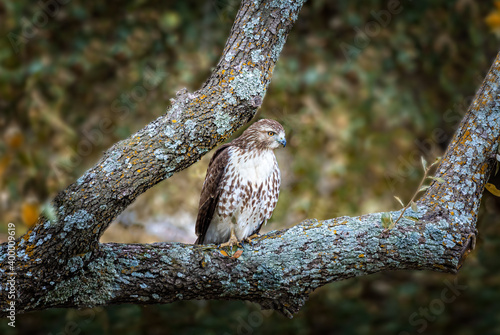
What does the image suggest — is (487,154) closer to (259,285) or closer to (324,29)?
(259,285)

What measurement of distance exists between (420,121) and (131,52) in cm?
233

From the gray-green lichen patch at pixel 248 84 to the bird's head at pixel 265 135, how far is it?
89 centimetres

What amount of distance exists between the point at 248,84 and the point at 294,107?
2.12 metres

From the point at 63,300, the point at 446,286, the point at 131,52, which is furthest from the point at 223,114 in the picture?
the point at 446,286

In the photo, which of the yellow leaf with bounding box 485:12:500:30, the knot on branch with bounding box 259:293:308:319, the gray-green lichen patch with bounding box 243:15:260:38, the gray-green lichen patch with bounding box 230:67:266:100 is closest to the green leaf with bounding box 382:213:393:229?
the knot on branch with bounding box 259:293:308:319

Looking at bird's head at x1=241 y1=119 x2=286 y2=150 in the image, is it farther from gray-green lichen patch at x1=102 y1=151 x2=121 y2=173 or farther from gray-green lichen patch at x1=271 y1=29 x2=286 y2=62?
gray-green lichen patch at x1=102 y1=151 x2=121 y2=173

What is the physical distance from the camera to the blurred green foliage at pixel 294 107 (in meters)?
3.86

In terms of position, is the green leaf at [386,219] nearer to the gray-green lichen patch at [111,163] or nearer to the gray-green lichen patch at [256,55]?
the gray-green lichen patch at [256,55]

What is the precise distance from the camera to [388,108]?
4.45 m

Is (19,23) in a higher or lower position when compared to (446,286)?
higher

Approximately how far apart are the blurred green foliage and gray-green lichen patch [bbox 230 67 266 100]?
1.66 meters


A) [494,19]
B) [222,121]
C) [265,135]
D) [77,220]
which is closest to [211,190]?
[265,135]

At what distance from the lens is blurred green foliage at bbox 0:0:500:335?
3859 mm

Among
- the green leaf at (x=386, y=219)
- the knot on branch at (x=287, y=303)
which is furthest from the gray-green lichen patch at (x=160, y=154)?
the green leaf at (x=386, y=219)
